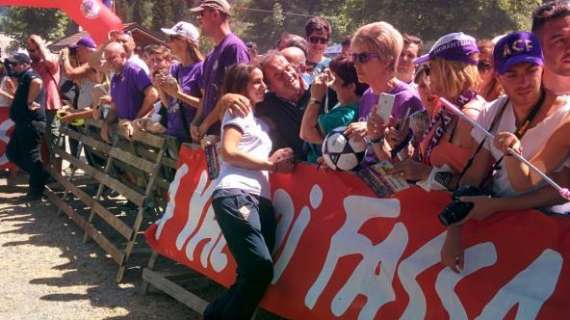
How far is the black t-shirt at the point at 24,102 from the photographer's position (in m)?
9.02

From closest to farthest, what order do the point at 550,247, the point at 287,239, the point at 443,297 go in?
the point at 550,247
the point at 443,297
the point at 287,239

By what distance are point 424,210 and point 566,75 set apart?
3.76 feet

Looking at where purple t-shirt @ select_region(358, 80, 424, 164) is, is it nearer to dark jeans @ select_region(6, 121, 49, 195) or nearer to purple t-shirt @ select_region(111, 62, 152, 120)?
purple t-shirt @ select_region(111, 62, 152, 120)

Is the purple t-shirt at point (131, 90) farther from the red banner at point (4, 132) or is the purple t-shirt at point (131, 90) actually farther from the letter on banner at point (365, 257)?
the red banner at point (4, 132)

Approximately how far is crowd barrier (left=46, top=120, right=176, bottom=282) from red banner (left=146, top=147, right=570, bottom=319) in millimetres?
1045

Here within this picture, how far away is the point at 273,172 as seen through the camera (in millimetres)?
4336

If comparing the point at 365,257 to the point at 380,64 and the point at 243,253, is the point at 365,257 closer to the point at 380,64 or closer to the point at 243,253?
the point at 243,253

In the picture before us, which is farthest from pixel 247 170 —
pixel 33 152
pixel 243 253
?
pixel 33 152

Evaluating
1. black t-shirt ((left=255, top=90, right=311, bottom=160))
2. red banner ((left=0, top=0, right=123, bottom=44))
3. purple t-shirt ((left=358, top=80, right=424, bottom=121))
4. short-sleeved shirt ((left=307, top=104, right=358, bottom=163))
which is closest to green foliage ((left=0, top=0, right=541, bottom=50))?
red banner ((left=0, top=0, right=123, bottom=44))

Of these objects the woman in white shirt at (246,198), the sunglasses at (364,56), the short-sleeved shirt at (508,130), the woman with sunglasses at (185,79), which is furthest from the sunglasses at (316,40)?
the short-sleeved shirt at (508,130)

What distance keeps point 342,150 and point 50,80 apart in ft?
24.0

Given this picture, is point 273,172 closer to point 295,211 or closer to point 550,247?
point 295,211

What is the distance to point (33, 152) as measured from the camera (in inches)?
360

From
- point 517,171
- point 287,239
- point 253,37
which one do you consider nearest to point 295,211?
point 287,239
